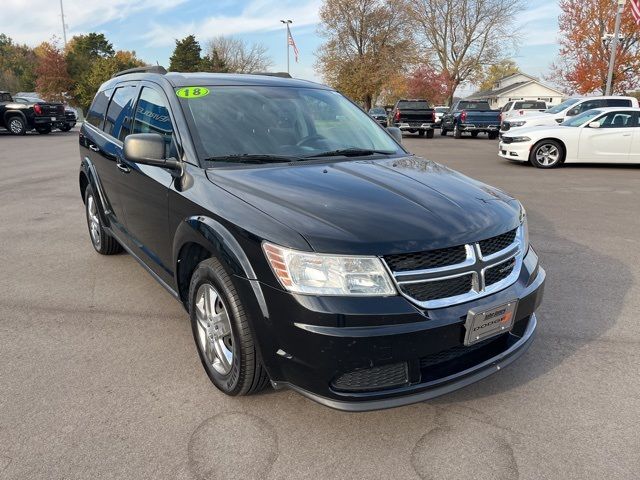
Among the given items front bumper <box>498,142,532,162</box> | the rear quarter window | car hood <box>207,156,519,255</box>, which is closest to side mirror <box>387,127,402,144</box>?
car hood <box>207,156,519,255</box>

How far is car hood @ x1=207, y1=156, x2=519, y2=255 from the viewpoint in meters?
2.31

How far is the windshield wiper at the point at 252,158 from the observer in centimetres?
313

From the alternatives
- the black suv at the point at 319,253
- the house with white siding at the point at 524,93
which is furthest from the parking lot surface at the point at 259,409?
the house with white siding at the point at 524,93

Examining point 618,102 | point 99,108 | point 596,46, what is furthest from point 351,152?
point 596,46

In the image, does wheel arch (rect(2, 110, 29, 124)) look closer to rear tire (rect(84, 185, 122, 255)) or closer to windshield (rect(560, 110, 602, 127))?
rear tire (rect(84, 185, 122, 255))

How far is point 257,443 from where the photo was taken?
98.2 inches

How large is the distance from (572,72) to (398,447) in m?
41.2

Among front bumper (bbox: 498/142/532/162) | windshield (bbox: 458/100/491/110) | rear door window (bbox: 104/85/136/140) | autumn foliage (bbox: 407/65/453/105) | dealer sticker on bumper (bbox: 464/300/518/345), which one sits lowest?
dealer sticker on bumper (bbox: 464/300/518/345)

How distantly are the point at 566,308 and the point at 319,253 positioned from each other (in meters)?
2.74

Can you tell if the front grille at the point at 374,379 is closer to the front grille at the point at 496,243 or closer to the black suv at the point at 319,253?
the black suv at the point at 319,253

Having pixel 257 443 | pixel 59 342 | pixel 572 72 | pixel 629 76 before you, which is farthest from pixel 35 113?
pixel 629 76

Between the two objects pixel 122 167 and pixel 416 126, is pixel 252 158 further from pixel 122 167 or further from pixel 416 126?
pixel 416 126

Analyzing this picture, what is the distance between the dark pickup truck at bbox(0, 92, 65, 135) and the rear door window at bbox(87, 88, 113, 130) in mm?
21163

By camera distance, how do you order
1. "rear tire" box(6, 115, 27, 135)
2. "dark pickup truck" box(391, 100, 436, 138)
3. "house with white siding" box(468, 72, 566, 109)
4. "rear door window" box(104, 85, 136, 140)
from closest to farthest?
1. "rear door window" box(104, 85, 136, 140)
2. "rear tire" box(6, 115, 27, 135)
3. "dark pickup truck" box(391, 100, 436, 138)
4. "house with white siding" box(468, 72, 566, 109)
